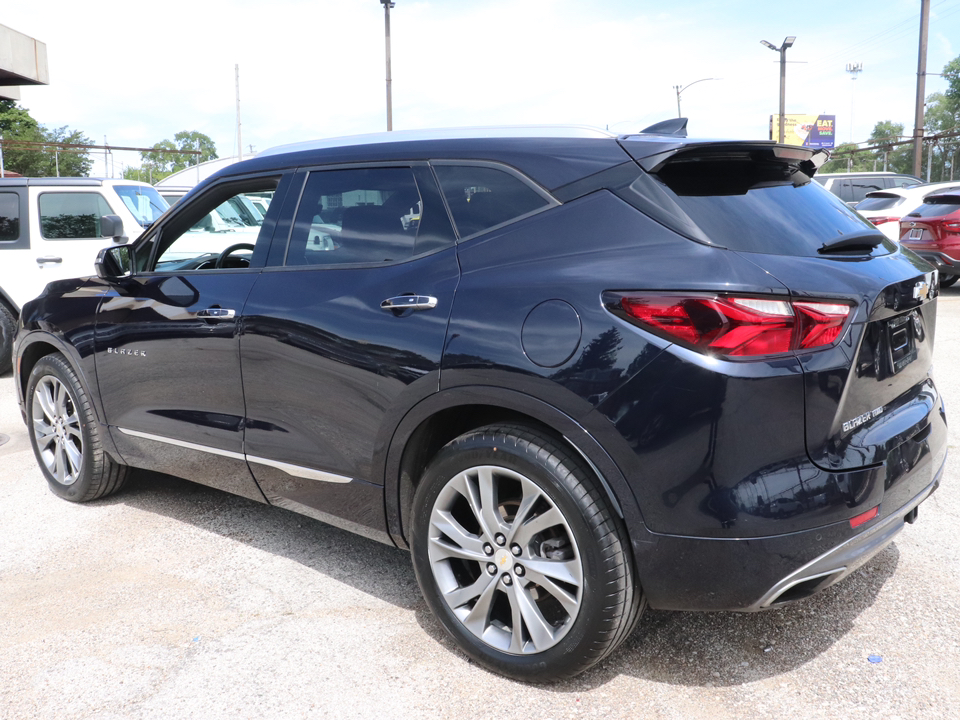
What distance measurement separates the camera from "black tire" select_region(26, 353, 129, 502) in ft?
14.4

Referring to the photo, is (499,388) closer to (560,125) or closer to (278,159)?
(560,125)

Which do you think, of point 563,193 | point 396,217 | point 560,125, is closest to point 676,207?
point 563,193

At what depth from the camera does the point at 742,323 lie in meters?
2.28

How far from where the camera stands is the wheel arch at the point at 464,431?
2.42 metres

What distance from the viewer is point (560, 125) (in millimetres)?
2994

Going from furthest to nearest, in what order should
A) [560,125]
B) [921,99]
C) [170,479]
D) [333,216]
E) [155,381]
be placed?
[921,99] < [170,479] < [155,381] < [333,216] < [560,125]

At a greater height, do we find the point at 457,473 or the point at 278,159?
the point at 278,159

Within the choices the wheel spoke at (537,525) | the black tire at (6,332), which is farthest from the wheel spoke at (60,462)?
the black tire at (6,332)

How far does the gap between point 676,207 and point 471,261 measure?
68 cm

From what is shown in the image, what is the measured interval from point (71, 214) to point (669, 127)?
7.99 metres

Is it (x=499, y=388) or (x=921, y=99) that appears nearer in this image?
(x=499, y=388)

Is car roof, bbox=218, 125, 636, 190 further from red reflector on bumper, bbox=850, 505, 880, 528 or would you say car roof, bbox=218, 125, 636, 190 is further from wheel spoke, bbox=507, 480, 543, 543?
red reflector on bumper, bbox=850, 505, 880, 528

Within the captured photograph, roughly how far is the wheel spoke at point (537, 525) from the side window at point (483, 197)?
967mm

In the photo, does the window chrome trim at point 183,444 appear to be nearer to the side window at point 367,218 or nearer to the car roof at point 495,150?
the side window at point 367,218
